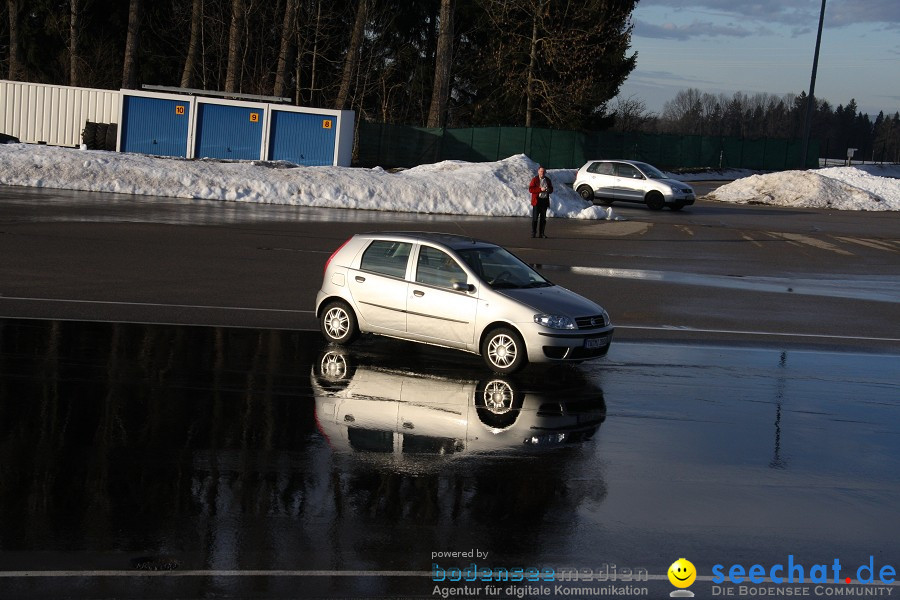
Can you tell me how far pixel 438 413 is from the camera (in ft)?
31.0

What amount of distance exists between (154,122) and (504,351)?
3134 cm

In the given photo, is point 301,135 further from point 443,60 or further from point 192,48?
point 192,48

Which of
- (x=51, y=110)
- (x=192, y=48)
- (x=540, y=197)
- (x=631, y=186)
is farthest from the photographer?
(x=192, y=48)

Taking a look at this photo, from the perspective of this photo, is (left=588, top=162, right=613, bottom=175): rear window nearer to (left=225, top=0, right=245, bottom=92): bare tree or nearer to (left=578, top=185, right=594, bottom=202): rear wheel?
(left=578, top=185, right=594, bottom=202): rear wheel

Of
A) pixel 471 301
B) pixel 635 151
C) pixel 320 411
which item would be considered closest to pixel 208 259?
pixel 471 301

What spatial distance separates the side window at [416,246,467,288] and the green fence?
3880cm

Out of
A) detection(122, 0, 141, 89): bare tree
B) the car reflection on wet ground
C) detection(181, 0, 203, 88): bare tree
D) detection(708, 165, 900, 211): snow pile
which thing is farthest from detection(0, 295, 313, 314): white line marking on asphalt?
detection(181, 0, 203, 88): bare tree

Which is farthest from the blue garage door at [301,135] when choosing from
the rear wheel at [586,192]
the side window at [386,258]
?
the side window at [386,258]

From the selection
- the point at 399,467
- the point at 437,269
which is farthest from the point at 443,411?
the point at 437,269

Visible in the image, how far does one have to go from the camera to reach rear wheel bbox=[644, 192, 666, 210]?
1460 inches

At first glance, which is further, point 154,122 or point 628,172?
point 154,122

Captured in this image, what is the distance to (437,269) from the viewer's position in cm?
1194

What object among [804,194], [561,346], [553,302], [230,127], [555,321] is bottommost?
[561,346]

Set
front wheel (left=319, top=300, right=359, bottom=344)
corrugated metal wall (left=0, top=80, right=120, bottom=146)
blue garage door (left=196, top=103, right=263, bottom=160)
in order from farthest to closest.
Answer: corrugated metal wall (left=0, top=80, right=120, bottom=146) < blue garage door (left=196, top=103, right=263, bottom=160) < front wheel (left=319, top=300, right=359, bottom=344)
